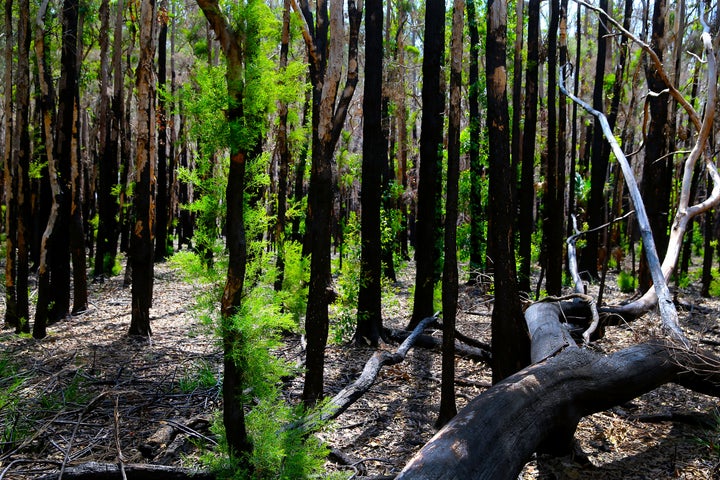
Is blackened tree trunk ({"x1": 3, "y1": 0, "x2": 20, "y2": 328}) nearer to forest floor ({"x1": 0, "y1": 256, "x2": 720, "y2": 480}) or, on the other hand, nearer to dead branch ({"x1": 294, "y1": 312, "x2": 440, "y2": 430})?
forest floor ({"x1": 0, "y1": 256, "x2": 720, "y2": 480})

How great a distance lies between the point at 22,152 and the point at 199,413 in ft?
18.5

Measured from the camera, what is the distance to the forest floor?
4609mm

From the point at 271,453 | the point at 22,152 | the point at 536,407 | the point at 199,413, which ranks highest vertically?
the point at 22,152

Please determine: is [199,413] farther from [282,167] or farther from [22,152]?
[282,167]

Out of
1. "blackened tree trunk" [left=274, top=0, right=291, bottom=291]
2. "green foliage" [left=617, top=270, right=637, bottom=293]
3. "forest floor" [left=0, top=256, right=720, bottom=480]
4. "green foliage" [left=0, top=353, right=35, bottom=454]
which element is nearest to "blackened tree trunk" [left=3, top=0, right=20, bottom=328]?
"forest floor" [left=0, top=256, right=720, bottom=480]

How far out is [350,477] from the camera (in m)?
4.25

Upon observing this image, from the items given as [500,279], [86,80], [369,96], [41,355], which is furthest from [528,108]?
[86,80]

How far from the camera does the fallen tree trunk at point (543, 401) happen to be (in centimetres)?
351

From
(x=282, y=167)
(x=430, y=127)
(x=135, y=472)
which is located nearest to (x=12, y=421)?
(x=135, y=472)

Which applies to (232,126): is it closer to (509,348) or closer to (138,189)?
(509,348)

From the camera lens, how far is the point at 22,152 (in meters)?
8.40

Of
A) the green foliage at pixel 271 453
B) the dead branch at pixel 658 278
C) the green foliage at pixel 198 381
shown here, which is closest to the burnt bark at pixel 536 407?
the dead branch at pixel 658 278

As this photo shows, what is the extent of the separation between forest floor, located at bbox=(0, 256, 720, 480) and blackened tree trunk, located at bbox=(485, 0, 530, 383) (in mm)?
1063

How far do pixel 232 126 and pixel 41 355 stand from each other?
18.8ft
